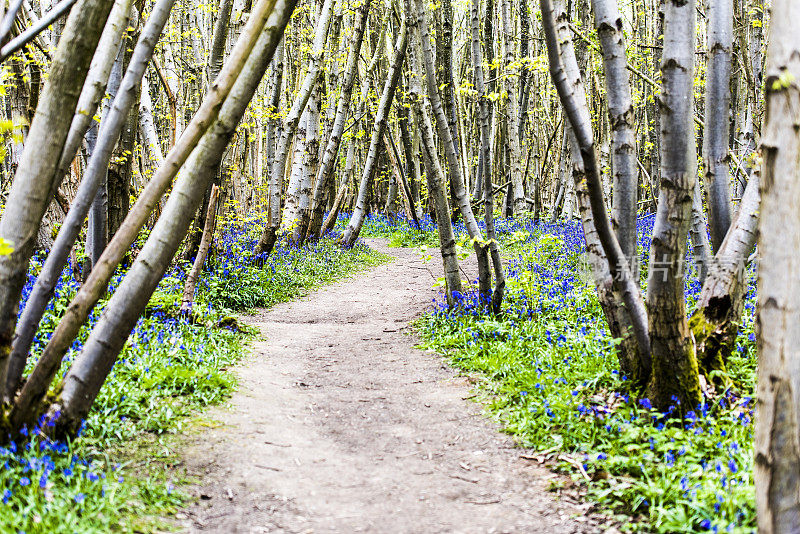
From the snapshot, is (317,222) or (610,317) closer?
(610,317)

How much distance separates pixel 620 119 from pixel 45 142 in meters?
3.72

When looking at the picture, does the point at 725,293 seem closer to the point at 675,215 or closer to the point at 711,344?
the point at 711,344

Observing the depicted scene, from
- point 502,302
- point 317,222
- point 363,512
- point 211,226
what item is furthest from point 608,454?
point 317,222

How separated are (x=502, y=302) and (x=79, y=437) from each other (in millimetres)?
5094

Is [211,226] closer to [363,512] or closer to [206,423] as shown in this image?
[206,423]

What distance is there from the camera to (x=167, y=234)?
3.54 metres

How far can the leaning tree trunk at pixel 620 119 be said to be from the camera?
4453 millimetres

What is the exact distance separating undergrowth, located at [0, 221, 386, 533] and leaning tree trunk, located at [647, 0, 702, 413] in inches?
122

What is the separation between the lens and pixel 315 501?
3479 mm

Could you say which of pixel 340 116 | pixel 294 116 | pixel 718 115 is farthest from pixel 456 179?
pixel 340 116

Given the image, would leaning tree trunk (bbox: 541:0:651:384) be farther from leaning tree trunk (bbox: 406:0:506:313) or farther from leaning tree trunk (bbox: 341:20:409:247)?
leaning tree trunk (bbox: 341:20:409:247)

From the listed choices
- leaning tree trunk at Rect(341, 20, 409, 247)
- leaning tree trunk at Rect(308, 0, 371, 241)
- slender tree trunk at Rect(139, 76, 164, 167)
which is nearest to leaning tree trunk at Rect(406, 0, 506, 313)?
slender tree trunk at Rect(139, 76, 164, 167)

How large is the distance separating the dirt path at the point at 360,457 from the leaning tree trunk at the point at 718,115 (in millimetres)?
2676

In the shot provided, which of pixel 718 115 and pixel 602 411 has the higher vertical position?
pixel 718 115
